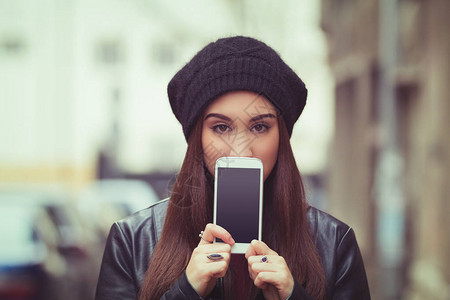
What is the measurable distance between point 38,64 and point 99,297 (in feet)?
89.5

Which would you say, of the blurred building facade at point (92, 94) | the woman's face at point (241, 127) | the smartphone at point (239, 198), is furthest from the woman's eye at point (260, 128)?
the blurred building facade at point (92, 94)

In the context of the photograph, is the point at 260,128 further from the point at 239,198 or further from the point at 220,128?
the point at 239,198

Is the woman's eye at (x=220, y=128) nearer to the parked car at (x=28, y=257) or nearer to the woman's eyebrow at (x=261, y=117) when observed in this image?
the woman's eyebrow at (x=261, y=117)

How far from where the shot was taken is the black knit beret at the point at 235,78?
6.57 feet

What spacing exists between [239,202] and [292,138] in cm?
533

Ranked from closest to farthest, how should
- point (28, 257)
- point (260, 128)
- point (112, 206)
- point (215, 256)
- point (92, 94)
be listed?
1. point (215, 256)
2. point (260, 128)
3. point (28, 257)
4. point (112, 206)
5. point (92, 94)

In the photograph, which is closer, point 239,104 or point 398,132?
point 239,104

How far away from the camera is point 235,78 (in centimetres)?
200

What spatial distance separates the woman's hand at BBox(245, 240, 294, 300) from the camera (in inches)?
70.9

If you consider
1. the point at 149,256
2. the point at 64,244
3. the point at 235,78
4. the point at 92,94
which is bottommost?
the point at 64,244

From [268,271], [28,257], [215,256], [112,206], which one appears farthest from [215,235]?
[112,206]

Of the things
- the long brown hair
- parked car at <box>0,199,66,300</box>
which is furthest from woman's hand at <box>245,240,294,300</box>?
parked car at <box>0,199,66,300</box>

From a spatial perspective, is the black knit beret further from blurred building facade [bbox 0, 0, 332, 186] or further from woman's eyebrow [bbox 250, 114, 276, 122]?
blurred building facade [bbox 0, 0, 332, 186]

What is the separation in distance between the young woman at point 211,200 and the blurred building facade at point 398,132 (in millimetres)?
5050
